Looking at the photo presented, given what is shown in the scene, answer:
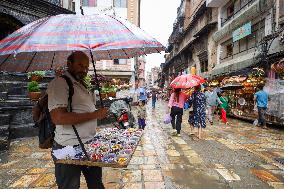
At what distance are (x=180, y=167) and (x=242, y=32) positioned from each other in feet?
51.6

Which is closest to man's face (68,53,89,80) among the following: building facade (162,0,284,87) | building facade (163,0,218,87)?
building facade (162,0,284,87)

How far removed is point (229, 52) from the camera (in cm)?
2411

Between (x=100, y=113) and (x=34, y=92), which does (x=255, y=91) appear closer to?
(x=34, y=92)

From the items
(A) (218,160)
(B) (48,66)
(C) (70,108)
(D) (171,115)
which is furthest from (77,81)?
(D) (171,115)

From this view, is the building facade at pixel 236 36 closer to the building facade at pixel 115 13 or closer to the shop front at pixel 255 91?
the shop front at pixel 255 91

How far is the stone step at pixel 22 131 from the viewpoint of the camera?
8930 mm

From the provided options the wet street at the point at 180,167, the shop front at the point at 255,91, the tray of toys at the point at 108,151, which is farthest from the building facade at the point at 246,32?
the tray of toys at the point at 108,151

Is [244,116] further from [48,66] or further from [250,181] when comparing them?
[48,66]

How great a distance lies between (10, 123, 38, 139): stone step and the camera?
8930 mm

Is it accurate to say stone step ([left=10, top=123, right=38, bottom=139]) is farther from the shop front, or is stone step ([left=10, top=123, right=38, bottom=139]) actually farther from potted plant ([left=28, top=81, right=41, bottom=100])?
the shop front

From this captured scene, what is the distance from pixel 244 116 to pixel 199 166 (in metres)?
11.3

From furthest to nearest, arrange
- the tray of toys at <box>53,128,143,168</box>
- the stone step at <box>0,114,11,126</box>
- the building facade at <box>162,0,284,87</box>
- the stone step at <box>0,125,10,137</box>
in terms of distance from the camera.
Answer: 1. the building facade at <box>162,0,284,87</box>
2. the stone step at <box>0,114,11,126</box>
3. the stone step at <box>0,125,10,137</box>
4. the tray of toys at <box>53,128,143,168</box>

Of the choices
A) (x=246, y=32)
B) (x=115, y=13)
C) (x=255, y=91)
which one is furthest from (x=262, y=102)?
(x=115, y=13)

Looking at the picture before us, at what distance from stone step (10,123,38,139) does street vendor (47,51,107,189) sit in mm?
6655
